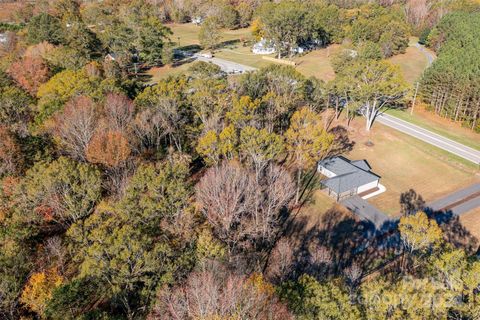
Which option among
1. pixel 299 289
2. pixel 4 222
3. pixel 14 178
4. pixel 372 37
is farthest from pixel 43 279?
pixel 372 37

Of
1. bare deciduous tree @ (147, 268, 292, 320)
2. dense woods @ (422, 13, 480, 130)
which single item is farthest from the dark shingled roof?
bare deciduous tree @ (147, 268, 292, 320)

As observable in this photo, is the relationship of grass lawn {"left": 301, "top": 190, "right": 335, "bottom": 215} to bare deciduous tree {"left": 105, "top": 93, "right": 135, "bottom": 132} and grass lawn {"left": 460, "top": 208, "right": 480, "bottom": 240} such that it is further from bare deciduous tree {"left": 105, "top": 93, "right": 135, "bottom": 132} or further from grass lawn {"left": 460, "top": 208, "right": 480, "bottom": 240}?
bare deciduous tree {"left": 105, "top": 93, "right": 135, "bottom": 132}

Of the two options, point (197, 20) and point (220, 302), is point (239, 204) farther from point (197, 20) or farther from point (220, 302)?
point (197, 20)

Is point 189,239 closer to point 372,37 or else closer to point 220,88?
point 220,88

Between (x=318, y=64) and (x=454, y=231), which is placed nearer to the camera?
(x=454, y=231)

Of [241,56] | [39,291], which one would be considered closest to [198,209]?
[39,291]

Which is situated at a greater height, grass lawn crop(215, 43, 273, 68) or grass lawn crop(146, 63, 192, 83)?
grass lawn crop(215, 43, 273, 68)
